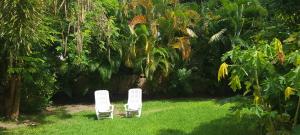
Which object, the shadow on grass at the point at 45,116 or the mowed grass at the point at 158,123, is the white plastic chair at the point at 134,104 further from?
the shadow on grass at the point at 45,116

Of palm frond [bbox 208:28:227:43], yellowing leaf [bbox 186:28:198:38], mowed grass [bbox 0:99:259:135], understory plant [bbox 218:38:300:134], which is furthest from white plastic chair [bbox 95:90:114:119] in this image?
understory plant [bbox 218:38:300:134]

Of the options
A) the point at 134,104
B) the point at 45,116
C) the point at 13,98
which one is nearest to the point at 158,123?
the point at 134,104

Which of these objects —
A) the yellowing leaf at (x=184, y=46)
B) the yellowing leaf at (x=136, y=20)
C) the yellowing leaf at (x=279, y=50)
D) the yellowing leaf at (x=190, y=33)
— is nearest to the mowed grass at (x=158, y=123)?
the yellowing leaf at (x=279, y=50)

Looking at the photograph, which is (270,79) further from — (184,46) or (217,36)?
(217,36)

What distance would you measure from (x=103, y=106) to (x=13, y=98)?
242 cm

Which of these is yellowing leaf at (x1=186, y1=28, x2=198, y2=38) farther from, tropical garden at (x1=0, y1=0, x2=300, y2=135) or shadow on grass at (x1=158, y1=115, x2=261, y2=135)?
shadow on grass at (x1=158, y1=115, x2=261, y2=135)

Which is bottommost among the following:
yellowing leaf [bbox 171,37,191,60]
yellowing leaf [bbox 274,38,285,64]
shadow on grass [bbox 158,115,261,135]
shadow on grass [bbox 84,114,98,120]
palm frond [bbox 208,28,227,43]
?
shadow on grass [bbox 158,115,261,135]

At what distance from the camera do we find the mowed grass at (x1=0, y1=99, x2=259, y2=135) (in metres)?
10.6

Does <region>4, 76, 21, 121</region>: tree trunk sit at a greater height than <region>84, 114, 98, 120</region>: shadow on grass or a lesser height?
greater

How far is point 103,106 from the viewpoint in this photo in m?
13.0

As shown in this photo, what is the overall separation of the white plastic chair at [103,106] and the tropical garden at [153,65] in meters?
0.28

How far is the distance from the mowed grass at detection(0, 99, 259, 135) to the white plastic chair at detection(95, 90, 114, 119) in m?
0.22

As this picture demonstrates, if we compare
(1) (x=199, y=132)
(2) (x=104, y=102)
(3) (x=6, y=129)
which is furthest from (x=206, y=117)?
(3) (x=6, y=129)

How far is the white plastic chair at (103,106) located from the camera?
12664 millimetres
